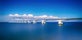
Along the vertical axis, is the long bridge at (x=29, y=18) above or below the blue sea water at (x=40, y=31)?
above

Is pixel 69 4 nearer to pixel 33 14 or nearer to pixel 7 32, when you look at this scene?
pixel 33 14

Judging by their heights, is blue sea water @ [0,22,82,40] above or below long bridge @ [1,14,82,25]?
below

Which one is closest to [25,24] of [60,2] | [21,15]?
[21,15]

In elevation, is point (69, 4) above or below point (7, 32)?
above

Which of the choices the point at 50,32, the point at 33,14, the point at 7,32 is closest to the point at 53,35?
the point at 50,32

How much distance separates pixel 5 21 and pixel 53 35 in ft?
1.90

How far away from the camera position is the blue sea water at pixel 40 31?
262 centimetres

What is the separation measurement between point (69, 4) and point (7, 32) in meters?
0.79

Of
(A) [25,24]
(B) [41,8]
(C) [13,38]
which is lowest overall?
(C) [13,38]

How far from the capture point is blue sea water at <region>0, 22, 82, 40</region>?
103 inches

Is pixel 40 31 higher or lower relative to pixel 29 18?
lower

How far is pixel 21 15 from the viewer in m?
2.63

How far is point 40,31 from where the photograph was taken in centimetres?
263

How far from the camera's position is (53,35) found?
2633mm
